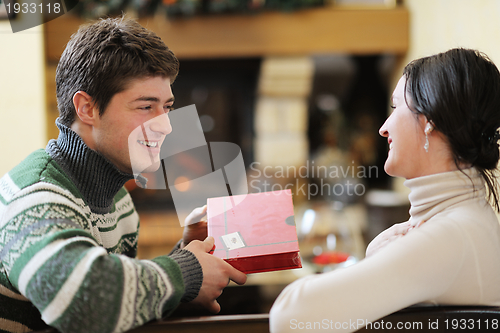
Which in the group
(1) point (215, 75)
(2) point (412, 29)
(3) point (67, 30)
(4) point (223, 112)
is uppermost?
(3) point (67, 30)

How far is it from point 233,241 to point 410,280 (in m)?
0.33

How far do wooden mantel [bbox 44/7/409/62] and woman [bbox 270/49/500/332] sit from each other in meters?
1.89

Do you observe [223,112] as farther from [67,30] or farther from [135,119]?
[135,119]

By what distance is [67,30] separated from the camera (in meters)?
2.42

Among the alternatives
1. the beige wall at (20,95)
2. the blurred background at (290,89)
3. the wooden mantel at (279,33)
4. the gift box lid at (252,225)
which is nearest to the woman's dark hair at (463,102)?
the gift box lid at (252,225)

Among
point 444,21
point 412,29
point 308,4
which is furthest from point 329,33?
point 444,21

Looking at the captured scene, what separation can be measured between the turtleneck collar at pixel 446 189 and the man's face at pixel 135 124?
0.52 meters

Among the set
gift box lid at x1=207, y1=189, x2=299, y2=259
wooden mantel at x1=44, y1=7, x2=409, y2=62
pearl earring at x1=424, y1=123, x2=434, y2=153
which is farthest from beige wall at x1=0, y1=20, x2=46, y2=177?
pearl earring at x1=424, y1=123, x2=434, y2=153

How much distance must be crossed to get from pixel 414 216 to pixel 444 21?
5.70 ft

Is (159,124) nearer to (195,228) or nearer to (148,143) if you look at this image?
(148,143)

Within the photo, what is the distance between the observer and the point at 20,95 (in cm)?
229

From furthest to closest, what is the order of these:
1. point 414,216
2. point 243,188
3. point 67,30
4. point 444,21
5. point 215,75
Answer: point 215,75, point 67,30, point 444,21, point 243,188, point 414,216

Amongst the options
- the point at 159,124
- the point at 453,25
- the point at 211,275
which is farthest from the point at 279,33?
the point at 211,275

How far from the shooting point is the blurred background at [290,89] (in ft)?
7.43
